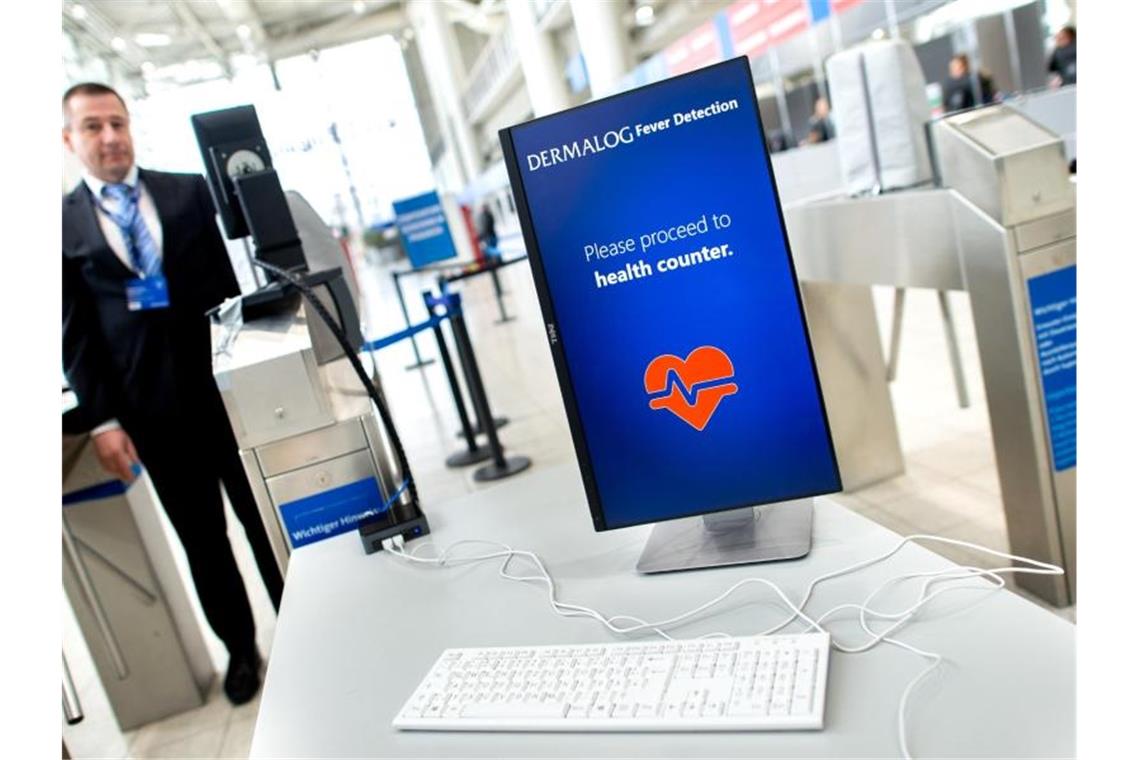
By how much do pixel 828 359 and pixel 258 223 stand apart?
1.94 meters

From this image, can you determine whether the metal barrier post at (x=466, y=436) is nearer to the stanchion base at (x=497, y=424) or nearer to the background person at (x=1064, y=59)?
the stanchion base at (x=497, y=424)

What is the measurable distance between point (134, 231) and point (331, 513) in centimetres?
129

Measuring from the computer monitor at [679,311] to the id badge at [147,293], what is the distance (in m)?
1.63

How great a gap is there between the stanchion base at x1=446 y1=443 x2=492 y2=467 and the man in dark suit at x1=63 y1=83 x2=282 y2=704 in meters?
2.05

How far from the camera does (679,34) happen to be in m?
14.6

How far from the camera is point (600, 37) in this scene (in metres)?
2.06

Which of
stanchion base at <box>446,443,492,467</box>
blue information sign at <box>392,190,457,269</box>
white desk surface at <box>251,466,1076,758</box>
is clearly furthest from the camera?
blue information sign at <box>392,190,457,269</box>

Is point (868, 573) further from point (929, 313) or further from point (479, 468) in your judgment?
point (929, 313)

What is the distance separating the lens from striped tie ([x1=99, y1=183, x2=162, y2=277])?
2.46 m

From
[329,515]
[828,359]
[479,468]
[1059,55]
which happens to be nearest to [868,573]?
[329,515]

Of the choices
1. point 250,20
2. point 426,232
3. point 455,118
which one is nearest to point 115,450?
point 250,20

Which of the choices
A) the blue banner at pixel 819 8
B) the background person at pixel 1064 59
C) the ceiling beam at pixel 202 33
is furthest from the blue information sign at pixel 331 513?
the background person at pixel 1064 59

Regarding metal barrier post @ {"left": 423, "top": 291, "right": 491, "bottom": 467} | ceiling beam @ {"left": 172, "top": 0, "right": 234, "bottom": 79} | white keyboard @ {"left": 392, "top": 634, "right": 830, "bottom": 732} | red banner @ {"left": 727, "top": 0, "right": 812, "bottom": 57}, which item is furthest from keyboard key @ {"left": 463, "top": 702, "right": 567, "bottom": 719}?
A: red banner @ {"left": 727, "top": 0, "right": 812, "bottom": 57}

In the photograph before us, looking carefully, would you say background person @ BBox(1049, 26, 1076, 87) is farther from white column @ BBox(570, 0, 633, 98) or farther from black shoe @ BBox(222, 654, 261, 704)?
black shoe @ BBox(222, 654, 261, 704)
